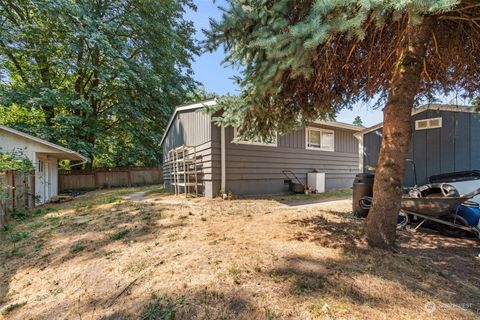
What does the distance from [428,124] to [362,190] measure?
323 centimetres

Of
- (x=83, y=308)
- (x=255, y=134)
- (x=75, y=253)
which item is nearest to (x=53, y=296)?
(x=83, y=308)

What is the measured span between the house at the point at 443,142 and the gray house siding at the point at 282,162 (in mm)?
4312

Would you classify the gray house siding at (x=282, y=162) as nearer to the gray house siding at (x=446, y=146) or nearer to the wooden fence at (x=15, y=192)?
the gray house siding at (x=446, y=146)

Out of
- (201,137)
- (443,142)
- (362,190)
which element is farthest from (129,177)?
(443,142)

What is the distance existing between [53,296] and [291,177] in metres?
8.57

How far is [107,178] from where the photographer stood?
53.8 feet

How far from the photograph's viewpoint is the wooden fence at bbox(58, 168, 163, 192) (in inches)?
599

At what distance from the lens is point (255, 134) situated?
4.81 m

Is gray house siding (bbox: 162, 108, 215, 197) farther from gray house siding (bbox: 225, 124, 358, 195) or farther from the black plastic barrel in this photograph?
the black plastic barrel

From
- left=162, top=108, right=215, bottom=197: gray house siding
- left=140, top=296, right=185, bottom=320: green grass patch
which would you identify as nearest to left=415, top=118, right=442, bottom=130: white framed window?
left=162, top=108, right=215, bottom=197: gray house siding

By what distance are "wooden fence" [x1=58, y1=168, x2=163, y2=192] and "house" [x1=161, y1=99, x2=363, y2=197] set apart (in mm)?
6432

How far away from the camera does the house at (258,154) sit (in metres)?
7.88

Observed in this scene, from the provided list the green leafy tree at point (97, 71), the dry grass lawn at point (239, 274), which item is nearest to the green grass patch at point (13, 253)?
the dry grass lawn at point (239, 274)

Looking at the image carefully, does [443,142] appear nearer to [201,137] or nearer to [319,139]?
[319,139]
